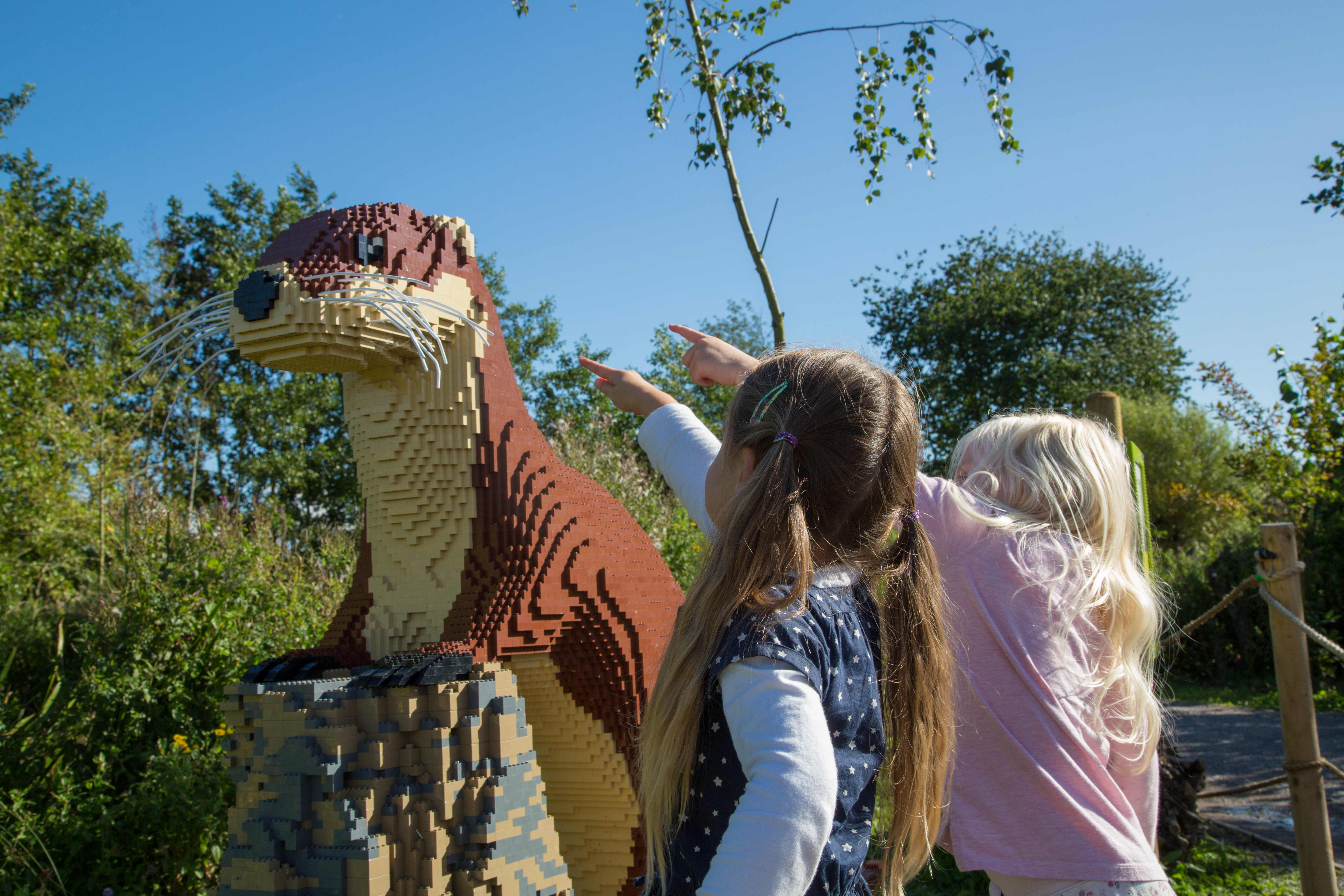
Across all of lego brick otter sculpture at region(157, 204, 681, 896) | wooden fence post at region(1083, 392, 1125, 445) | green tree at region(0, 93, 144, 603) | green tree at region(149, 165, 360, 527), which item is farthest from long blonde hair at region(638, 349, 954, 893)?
green tree at region(149, 165, 360, 527)

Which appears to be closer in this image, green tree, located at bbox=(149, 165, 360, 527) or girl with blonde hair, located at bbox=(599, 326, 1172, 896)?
girl with blonde hair, located at bbox=(599, 326, 1172, 896)

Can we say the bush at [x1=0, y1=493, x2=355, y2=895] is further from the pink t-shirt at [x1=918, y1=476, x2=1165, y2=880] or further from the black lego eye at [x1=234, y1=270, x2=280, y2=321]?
the pink t-shirt at [x1=918, y1=476, x2=1165, y2=880]

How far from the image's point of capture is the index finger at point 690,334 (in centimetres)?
187

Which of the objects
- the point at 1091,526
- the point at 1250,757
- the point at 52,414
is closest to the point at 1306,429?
the point at 1250,757

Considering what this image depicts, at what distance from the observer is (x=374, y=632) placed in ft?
7.47

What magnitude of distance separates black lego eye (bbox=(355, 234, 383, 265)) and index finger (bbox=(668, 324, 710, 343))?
30.5 inches

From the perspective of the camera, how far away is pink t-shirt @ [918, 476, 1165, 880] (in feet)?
4.46

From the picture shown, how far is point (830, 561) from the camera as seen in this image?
46.8 inches

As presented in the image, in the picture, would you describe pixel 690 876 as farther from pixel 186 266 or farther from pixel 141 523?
pixel 186 266

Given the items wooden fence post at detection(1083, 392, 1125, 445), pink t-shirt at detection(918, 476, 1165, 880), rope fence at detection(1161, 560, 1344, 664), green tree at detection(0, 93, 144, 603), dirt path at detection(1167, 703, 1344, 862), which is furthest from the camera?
green tree at detection(0, 93, 144, 603)

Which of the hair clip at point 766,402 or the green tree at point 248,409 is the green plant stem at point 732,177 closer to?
the hair clip at point 766,402

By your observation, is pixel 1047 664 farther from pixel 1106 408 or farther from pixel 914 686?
pixel 1106 408

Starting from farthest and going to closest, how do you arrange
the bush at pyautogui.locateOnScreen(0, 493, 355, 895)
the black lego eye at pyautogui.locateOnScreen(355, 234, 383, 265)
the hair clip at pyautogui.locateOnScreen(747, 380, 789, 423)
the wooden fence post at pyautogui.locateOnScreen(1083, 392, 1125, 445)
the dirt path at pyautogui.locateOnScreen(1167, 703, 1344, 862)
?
the dirt path at pyautogui.locateOnScreen(1167, 703, 1344, 862) → the wooden fence post at pyautogui.locateOnScreen(1083, 392, 1125, 445) → the bush at pyautogui.locateOnScreen(0, 493, 355, 895) → the black lego eye at pyautogui.locateOnScreen(355, 234, 383, 265) → the hair clip at pyautogui.locateOnScreen(747, 380, 789, 423)

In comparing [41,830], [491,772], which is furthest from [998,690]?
[41,830]
